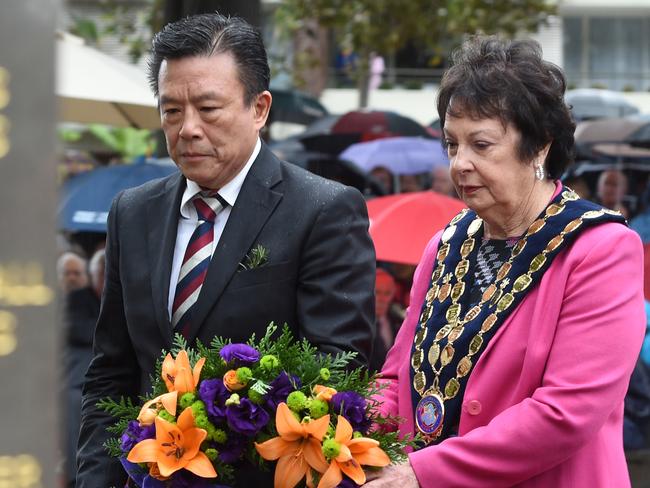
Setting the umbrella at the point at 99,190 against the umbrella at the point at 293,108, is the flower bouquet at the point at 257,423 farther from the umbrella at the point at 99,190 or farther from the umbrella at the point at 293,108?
A: the umbrella at the point at 293,108

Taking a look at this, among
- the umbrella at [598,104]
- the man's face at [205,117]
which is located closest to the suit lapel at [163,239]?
the man's face at [205,117]

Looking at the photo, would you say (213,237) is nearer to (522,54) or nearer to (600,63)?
(522,54)

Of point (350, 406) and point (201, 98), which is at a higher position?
Answer: point (201, 98)

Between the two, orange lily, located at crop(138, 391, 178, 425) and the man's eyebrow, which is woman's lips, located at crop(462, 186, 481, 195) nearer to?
the man's eyebrow

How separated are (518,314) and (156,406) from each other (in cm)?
84

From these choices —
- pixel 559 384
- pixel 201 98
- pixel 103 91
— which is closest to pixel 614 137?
pixel 103 91

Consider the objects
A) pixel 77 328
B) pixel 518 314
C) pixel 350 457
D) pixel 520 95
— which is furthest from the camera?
pixel 77 328

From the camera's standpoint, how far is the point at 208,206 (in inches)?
133

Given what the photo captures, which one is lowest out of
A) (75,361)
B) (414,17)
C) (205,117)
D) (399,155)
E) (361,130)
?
(75,361)

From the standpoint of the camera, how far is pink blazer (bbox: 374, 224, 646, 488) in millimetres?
2814

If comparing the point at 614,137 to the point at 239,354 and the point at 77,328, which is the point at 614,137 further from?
the point at 239,354

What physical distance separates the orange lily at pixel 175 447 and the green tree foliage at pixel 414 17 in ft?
45.7

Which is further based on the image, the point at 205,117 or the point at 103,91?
the point at 103,91

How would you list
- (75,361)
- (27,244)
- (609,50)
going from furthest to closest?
(609,50)
(75,361)
(27,244)
